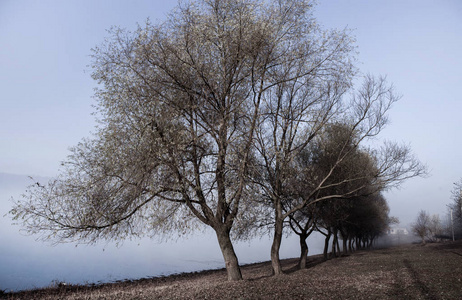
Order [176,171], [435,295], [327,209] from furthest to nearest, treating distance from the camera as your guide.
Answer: [327,209] < [176,171] < [435,295]

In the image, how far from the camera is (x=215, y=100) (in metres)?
18.2

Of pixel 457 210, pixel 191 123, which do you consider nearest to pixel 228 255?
pixel 191 123

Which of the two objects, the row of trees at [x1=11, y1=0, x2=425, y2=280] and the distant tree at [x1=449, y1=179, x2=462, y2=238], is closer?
the row of trees at [x1=11, y1=0, x2=425, y2=280]

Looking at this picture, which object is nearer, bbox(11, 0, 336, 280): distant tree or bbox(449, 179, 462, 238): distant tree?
bbox(11, 0, 336, 280): distant tree

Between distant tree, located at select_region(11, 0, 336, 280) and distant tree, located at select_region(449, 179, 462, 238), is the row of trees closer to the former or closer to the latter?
distant tree, located at select_region(11, 0, 336, 280)

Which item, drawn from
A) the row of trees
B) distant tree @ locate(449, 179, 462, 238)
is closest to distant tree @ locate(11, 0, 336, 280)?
the row of trees

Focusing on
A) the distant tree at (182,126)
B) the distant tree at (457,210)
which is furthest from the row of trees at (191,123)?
the distant tree at (457,210)

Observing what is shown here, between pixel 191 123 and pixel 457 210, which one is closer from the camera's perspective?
pixel 191 123

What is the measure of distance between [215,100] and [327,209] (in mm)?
20858

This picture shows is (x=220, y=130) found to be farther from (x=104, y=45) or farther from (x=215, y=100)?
(x=104, y=45)

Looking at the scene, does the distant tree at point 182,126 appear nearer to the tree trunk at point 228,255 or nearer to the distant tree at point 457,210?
the tree trunk at point 228,255

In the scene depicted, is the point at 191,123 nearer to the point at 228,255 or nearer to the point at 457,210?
the point at 228,255

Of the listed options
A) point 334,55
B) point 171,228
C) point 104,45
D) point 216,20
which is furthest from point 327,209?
point 104,45

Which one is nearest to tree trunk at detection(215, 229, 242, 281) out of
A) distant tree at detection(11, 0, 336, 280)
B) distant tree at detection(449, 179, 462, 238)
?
distant tree at detection(11, 0, 336, 280)
